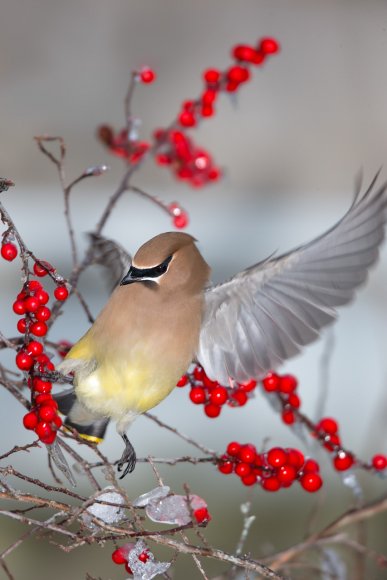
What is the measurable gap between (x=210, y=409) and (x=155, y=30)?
1.78 meters

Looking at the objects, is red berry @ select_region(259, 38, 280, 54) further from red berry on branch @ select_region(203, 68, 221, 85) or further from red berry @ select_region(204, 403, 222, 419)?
red berry @ select_region(204, 403, 222, 419)

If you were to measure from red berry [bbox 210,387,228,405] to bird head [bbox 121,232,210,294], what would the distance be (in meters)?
0.11

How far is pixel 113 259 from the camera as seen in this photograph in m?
1.17

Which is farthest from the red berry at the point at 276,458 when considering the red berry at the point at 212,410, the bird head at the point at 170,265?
the bird head at the point at 170,265

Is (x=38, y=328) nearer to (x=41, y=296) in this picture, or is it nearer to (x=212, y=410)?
(x=41, y=296)

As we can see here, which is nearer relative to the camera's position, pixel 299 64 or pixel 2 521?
pixel 2 521

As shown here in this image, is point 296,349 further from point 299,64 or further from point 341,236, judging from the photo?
point 299,64

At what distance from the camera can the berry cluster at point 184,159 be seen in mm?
Answer: 1234

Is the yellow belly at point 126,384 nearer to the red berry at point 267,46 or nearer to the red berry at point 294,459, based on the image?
the red berry at point 294,459

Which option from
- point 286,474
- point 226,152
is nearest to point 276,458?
point 286,474

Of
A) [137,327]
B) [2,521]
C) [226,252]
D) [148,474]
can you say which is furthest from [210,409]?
[226,252]

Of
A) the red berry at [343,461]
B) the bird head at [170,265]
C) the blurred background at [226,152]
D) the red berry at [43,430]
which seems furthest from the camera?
the blurred background at [226,152]

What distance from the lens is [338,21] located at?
239cm

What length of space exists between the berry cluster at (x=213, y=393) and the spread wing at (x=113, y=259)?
180 millimetres
